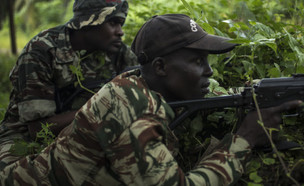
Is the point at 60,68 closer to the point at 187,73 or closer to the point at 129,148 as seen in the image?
the point at 187,73

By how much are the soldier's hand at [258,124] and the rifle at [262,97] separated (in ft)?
0.15

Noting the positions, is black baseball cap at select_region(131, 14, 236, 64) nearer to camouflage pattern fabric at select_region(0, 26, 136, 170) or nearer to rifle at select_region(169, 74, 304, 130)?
rifle at select_region(169, 74, 304, 130)

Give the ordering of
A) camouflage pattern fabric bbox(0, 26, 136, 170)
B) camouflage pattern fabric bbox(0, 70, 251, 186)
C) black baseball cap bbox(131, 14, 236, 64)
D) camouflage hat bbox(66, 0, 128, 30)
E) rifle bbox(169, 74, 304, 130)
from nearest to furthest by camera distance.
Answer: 1. camouflage pattern fabric bbox(0, 70, 251, 186)
2. rifle bbox(169, 74, 304, 130)
3. black baseball cap bbox(131, 14, 236, 64)
4. camouflage pattern fabric bbox(0, 26, 136, 170)
5. camouflage hat bbox(66, 0, 128, 30)

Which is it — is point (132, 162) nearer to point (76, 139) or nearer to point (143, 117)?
point (143, 117)

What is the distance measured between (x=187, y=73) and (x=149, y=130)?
0.45m

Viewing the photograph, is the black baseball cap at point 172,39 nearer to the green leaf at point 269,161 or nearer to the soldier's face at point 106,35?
the green leaf at point 269,161

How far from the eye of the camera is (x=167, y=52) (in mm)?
2129

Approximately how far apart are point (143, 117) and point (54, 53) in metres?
1.98

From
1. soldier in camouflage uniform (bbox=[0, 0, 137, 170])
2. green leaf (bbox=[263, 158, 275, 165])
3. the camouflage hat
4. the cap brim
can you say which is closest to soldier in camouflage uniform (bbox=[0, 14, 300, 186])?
the cap brim

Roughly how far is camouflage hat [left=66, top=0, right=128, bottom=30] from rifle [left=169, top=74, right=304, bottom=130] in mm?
1941

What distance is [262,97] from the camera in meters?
2.02

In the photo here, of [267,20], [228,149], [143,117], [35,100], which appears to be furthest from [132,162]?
[267,20]

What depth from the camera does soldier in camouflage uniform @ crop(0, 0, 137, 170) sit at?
3.47 m

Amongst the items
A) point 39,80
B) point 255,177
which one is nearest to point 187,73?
point 255,177
